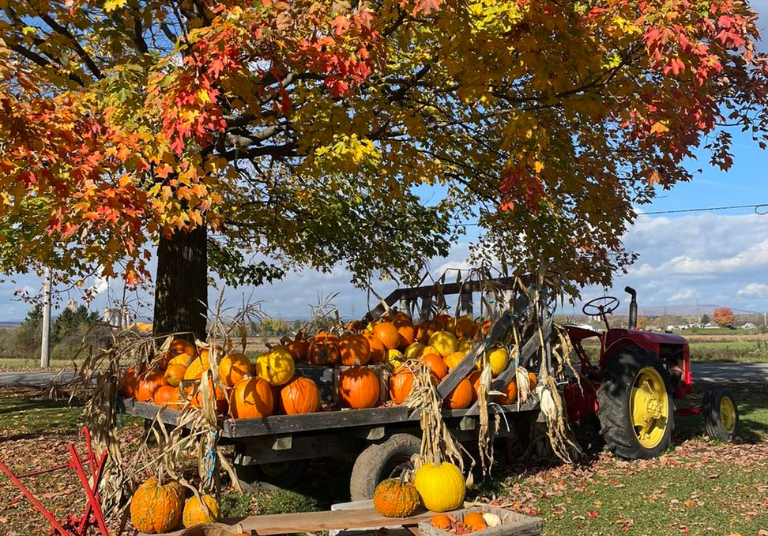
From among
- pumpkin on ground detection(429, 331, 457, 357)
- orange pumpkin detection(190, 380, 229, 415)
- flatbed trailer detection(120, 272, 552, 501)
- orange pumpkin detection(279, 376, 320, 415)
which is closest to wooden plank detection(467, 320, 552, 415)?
flatbed trailer detection(120, 272, 552, 501)

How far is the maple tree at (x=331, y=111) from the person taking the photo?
5.97m

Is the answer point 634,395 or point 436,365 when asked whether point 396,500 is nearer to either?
point 436,365

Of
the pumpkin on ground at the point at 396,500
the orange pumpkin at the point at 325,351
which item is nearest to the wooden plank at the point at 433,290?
the orange pumpkin at the point at 325,351

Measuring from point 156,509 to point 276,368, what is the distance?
1400mm

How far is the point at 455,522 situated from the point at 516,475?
9.23ft

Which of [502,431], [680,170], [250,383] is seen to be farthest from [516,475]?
[680,170]

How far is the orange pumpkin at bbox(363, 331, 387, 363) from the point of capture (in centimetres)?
653

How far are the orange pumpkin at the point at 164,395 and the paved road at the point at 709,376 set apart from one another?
41.0ft

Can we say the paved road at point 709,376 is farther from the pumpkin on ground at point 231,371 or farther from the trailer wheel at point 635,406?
the pumpkin on ground at point 231,371

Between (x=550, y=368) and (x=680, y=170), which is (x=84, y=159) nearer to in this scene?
(x=550, y=368)

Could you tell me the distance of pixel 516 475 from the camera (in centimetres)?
710

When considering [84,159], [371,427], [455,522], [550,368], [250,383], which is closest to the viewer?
[455,522]

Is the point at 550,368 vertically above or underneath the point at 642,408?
above

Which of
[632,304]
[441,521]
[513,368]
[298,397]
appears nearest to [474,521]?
[441,521]
